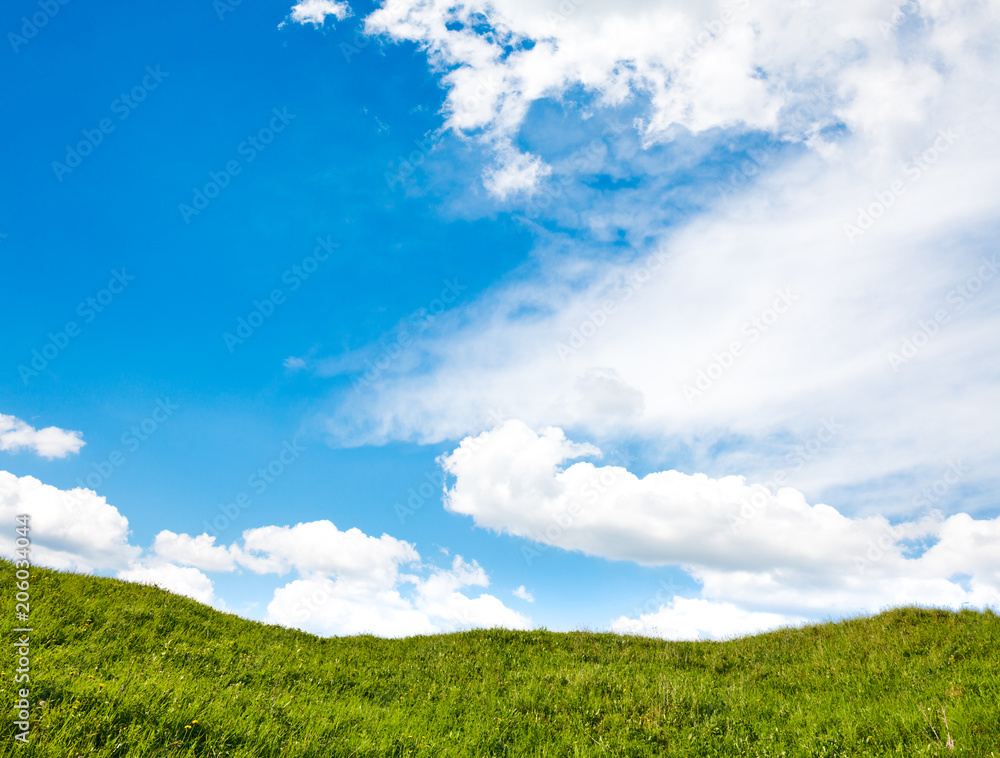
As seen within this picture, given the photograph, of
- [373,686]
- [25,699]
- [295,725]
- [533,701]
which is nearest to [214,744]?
[295,725]

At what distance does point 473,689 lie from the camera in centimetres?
1504

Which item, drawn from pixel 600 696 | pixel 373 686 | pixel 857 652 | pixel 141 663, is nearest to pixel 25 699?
pixel 141 663

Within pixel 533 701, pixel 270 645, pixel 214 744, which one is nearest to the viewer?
pixel 214 744

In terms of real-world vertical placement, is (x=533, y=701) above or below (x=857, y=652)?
below

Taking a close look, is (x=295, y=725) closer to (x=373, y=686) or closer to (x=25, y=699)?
(x=25, y=699)

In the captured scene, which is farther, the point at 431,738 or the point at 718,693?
the point at 718,693

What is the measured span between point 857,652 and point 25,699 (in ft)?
66.8

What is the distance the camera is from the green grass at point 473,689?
28.1ft

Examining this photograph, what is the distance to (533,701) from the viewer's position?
46.2ft

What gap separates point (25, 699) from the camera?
24.7 ft

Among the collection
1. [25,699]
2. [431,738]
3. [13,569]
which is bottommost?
[431,738]

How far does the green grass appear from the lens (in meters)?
8.58

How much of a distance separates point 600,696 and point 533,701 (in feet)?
6.27

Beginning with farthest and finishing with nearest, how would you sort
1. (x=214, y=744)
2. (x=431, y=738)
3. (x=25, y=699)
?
(x=431, y=738) → (x=214, y=744) → (x=25, y=699)
